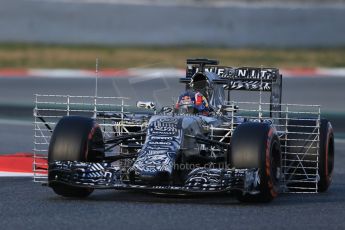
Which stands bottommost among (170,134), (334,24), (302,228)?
(302,228)

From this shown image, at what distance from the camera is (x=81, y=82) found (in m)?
27.6

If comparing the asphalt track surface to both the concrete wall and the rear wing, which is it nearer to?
the rear wing

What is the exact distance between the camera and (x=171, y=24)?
33500 mm

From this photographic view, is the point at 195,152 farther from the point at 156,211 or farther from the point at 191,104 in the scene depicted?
the point at 156,211

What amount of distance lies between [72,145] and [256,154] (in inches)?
65.9

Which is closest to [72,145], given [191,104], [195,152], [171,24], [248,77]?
[195,152]

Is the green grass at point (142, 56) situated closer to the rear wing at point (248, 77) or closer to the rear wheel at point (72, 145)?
the rear wing at point (248, 77)

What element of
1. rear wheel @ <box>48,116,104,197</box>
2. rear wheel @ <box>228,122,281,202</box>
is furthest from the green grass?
rear wheel @ <box>228,122,281,202</box>

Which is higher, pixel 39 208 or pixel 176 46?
pixel 176 46

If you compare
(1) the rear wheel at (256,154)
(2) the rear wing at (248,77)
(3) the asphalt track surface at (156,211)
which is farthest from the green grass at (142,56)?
(1) the rear wheel at (256,154)

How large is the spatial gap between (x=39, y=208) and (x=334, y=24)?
2440 centimetres

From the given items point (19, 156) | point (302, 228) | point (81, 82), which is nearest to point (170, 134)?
point (302, 228)

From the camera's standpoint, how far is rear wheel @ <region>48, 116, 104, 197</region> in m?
10.3

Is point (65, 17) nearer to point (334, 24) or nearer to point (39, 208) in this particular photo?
point (334, 24)
